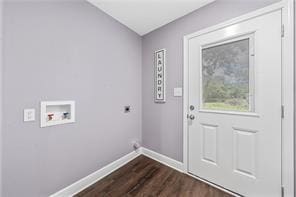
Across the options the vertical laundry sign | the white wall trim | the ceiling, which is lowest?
the white wall trim

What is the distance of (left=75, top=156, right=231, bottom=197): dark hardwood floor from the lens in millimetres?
1571

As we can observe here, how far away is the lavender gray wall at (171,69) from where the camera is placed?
163cm

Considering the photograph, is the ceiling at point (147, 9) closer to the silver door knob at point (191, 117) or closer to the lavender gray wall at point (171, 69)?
the lavender gray wall at point (171, 69)

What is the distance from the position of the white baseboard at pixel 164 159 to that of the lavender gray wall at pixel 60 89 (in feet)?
1.58

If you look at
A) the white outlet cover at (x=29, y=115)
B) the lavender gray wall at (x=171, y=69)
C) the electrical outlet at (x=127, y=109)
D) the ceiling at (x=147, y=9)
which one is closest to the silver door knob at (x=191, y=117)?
the lavender gray wall at (x=171, y=69)

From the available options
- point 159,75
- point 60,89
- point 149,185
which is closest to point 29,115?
point 60,89

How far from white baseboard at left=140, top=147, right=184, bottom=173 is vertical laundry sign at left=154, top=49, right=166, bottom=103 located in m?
0.97

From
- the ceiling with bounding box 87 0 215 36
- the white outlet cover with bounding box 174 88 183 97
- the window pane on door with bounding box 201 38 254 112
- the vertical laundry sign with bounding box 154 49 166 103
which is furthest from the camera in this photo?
the vertical laundry sign with bounding box 154 49 166 103

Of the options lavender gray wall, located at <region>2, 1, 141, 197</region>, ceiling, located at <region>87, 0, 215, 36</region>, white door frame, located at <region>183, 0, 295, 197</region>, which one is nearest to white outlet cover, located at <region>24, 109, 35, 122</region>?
lavender gray wall, located at <region>2, 1, 141, 197</region>

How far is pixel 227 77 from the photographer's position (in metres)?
1.63

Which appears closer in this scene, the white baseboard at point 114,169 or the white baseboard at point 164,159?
the white baseboard at point 114,169

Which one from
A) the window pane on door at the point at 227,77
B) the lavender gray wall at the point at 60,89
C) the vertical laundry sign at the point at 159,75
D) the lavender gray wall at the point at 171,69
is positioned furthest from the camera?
the vertical laundry sign at the point at 159,75

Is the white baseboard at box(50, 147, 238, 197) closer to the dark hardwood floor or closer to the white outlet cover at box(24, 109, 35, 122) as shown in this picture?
the dark hardwood floor

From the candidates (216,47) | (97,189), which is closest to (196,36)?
(216,47)
